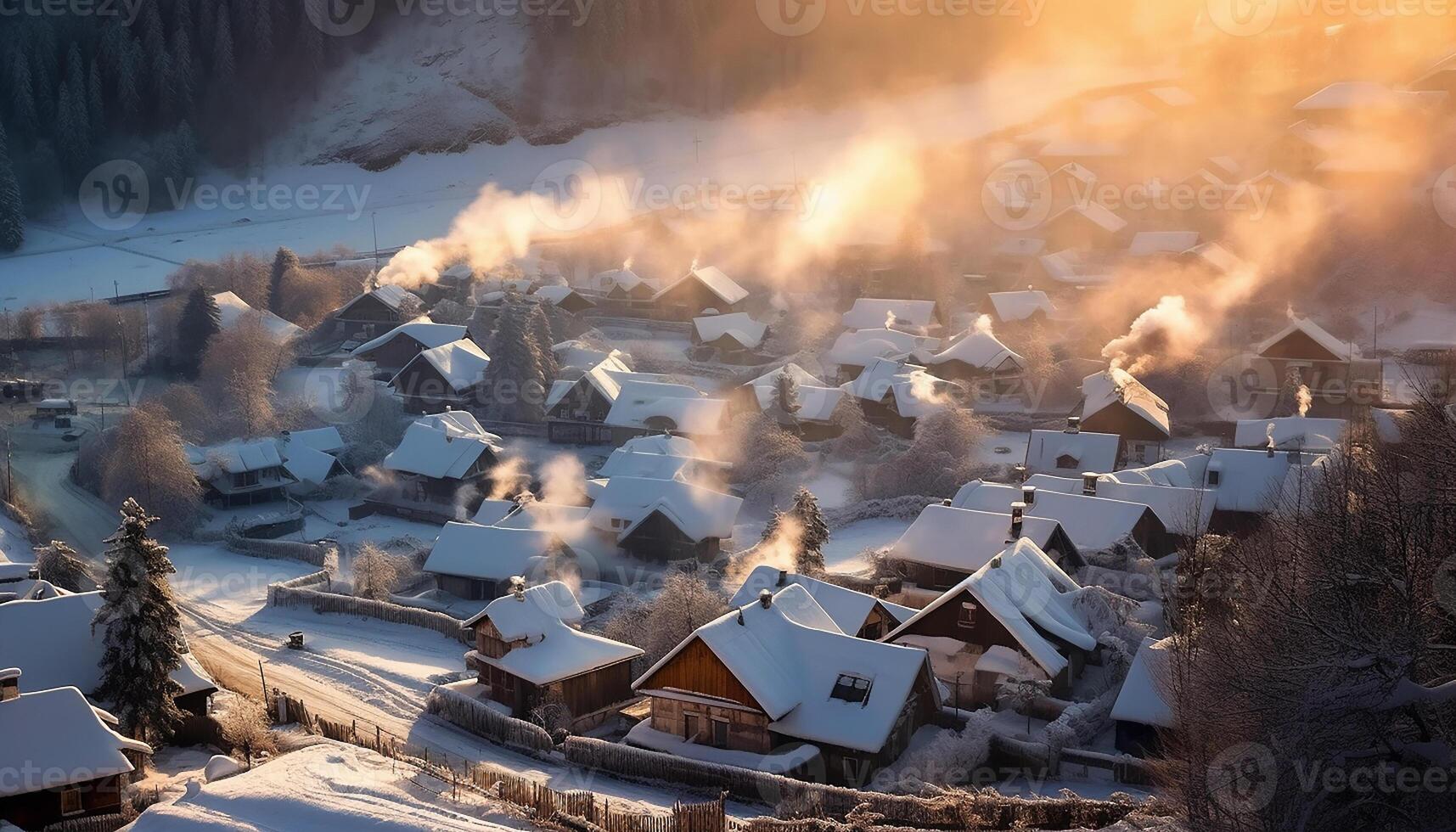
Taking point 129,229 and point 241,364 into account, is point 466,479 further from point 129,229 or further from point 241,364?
point 129,229

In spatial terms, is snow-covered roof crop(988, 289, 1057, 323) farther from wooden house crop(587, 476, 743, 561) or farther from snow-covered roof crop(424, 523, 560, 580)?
snow-covered roof crop(424, 523, 560, 580)

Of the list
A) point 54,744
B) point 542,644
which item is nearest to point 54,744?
point 54,744

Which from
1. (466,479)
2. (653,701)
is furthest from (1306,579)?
(466,479)

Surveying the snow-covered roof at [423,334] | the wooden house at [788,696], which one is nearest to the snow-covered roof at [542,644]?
the wooden house at [788,696]

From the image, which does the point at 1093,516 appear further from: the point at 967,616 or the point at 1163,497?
the point at 967,616

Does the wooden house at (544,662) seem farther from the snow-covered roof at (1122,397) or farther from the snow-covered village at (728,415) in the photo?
the snow-covered roof at (1122,397)

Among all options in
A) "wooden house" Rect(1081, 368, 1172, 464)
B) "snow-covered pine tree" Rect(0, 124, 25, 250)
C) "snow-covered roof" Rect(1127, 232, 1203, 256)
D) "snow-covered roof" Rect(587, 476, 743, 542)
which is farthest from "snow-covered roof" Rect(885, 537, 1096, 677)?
"snow-covered pine tree" Rect(0, 124, 25, 250)

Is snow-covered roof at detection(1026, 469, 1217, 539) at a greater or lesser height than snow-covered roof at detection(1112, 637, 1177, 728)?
greater
